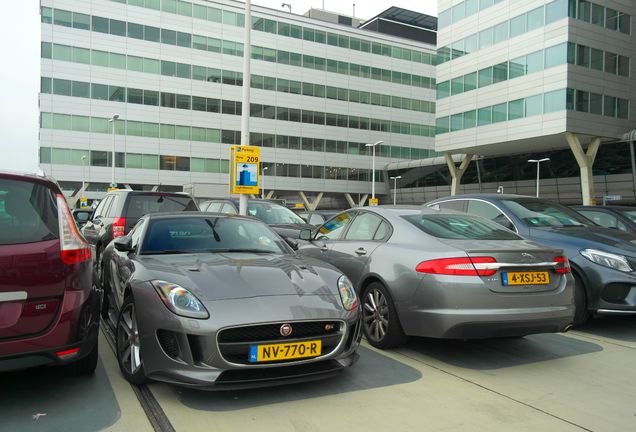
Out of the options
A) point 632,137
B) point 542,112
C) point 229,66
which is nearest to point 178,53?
point 229,66

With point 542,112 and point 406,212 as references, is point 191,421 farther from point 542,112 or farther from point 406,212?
point 542,112

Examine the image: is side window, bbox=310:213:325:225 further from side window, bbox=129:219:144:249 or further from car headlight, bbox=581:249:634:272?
side window, bbox=129:219:144:249

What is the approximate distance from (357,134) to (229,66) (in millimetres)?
17388

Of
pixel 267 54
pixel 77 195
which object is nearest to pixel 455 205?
pixel 77 195

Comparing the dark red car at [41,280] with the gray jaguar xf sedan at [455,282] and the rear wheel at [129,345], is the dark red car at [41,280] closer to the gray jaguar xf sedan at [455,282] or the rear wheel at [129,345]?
the rear wheel at [129,345]

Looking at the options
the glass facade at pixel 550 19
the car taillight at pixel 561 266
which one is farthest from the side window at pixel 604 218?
the glass facade at pixel 550 19

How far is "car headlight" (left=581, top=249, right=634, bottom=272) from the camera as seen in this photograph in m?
5.33

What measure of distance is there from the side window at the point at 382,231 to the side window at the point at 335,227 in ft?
2.33

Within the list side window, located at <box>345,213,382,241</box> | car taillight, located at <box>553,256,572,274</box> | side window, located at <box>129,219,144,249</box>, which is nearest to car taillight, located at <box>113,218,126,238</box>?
side window, located at <box>129,219,144,249</box>

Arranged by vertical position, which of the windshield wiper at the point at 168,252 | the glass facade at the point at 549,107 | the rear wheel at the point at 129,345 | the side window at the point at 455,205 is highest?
the glass facade at the point at 549,107

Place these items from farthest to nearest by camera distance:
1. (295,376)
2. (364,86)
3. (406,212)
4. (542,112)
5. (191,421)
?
(364,86), (542,112), (406,212), (295,376), (191,421)

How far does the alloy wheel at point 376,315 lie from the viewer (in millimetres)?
4789

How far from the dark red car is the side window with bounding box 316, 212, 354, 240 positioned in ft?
10.2

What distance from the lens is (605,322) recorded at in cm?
634
